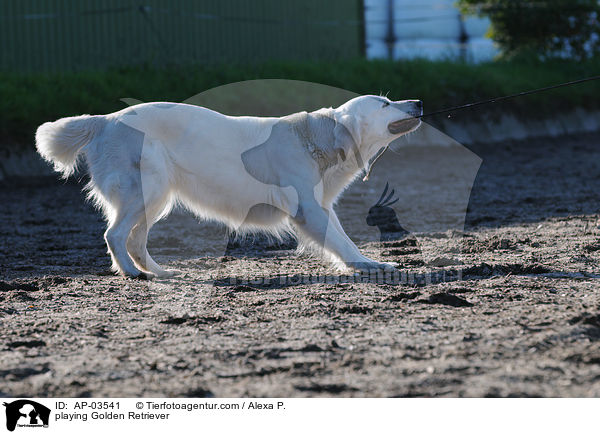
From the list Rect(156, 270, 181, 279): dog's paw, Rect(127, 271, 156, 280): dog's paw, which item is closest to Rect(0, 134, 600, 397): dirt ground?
Rect(156, 270, 181, 279): dog's paw

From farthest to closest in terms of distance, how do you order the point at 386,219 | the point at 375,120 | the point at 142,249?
1. the point at 386,219
2. the point at 142,249
3. the point at 375,120

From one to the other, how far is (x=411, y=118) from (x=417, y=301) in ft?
A: 5.79

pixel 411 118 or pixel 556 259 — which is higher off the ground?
pixel 411 118

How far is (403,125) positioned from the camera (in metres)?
5.91

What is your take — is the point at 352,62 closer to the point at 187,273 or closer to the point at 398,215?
the point at 398,215

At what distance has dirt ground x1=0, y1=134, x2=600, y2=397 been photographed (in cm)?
321

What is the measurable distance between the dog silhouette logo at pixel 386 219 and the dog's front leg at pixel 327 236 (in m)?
1.66

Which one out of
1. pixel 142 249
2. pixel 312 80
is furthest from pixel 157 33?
pixel 142 249

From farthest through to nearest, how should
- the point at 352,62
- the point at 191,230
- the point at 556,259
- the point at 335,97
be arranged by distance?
1. the point at 352,62
2. the point at 335,97
3. the point at 191,230
4. the point at 556,259

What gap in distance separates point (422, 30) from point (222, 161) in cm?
1632

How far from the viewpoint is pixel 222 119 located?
5988 millimetres
